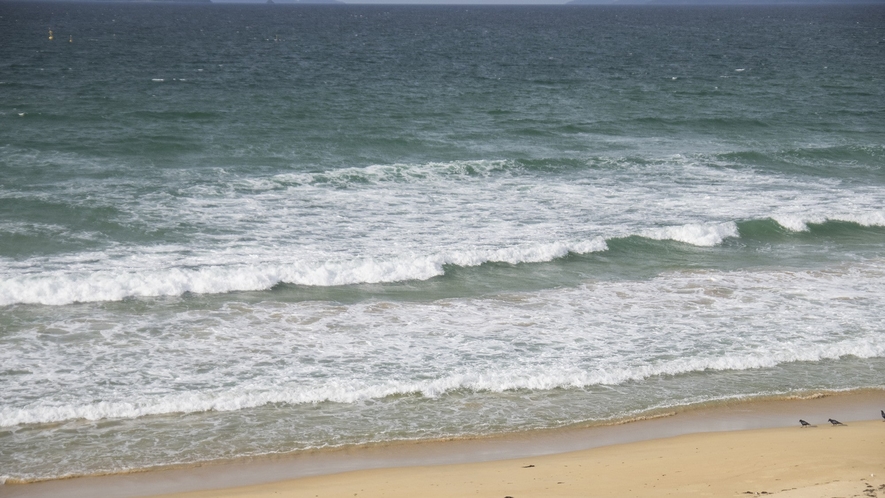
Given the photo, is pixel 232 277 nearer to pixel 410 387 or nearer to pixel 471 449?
pixel 410 387

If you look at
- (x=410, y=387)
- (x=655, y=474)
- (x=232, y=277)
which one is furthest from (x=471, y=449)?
(x=232, y=277)

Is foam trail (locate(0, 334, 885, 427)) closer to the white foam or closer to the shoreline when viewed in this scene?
the shoreline

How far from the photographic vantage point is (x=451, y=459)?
389 inches

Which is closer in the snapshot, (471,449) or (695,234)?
(471,449)

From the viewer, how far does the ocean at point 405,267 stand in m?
11.2

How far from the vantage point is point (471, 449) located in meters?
10.2

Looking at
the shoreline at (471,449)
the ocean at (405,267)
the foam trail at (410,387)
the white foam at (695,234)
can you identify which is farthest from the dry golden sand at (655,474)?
the white foam at (695,234)

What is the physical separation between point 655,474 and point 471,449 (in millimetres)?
2172

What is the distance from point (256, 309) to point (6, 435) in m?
5.07

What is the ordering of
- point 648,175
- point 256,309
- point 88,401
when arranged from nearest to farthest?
point 88,401
point 256,309
point 648,175

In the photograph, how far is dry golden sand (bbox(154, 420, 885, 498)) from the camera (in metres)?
8.79

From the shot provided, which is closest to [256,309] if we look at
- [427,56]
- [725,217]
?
[725,217]

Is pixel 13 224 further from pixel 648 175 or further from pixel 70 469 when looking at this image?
pixel 648 175

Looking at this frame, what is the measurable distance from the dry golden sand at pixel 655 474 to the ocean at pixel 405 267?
98 cm
